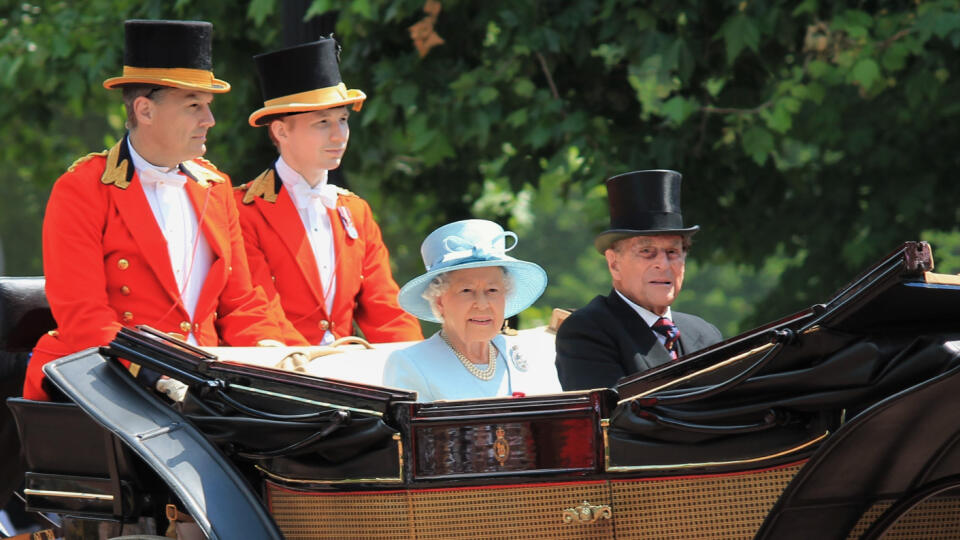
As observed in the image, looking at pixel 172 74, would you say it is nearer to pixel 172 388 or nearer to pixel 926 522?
pixel 172 388

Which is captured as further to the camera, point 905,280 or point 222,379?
point 222,379

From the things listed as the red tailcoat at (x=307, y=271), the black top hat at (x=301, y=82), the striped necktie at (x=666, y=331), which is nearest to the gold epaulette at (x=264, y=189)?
the red tailcoat at (x=307, y=271)

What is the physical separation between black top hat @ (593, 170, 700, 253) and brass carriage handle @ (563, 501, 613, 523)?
1.24 metres

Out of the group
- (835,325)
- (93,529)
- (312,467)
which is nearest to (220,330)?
(93,529)

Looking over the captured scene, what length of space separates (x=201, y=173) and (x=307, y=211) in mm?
501

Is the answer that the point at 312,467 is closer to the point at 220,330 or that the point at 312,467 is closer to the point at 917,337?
the point at 220,330

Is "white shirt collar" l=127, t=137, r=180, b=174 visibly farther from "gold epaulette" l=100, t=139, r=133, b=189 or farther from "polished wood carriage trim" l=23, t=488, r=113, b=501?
"polished wood carriage trim" l=23, t=488, r=113, b=501

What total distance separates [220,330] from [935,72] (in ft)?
13.6

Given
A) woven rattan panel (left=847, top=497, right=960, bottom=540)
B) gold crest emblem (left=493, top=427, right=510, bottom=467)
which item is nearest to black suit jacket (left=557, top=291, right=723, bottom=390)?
gold crest emblem (left=493, top=427, right=510, bottom=467)

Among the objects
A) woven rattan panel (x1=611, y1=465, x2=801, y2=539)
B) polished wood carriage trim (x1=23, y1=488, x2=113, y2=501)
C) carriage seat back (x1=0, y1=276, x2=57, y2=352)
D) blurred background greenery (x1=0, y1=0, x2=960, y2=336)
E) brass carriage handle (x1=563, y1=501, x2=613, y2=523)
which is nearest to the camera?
woven rattan panel (x1=611, y1=465, x2=801, y2=539)

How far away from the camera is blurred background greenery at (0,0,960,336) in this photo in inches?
252

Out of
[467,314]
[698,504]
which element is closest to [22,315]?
[467,314]

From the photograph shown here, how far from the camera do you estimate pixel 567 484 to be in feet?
11.3

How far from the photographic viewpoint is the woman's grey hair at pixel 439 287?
436 centimetres
